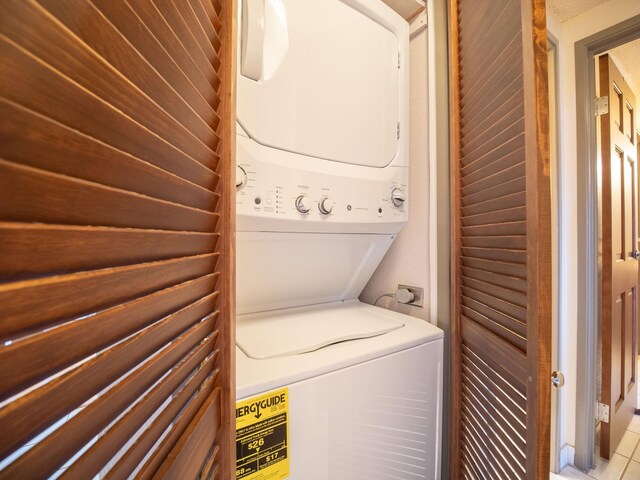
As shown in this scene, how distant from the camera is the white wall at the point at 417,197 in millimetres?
1304

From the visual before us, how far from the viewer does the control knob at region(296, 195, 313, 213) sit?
0.98m

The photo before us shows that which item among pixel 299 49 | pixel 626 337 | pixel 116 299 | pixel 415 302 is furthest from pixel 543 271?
pixel 626 337

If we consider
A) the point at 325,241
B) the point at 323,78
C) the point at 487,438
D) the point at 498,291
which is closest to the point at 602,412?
→ the point at 487,438

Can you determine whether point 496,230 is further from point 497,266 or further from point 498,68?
point 498,68

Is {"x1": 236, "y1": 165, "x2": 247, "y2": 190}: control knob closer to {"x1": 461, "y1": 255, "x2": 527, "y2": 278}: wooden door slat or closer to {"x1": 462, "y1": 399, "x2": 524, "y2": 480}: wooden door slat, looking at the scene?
{"x1": 461, "y1": 255, "x2": 527, "y2": 278}: wooden door slat

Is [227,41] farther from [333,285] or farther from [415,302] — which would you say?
[415,302]

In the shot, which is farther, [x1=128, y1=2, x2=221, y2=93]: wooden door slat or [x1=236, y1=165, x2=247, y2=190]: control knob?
[x1=236, y1=165, x2=247, y2=190]: control knob

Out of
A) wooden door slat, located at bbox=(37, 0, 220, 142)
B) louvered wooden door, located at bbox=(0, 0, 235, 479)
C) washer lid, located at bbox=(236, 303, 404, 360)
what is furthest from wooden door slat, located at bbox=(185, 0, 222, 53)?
washer lid, located at bbox=(236, 303, 404, 360)

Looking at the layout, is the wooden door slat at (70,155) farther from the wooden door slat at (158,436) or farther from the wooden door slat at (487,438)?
the wooden door slat at (487,438)

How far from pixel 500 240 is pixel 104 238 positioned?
3.01ft

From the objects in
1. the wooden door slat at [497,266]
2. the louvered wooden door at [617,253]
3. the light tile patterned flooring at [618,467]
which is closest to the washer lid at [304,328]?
the wooden door slat at [497,266]

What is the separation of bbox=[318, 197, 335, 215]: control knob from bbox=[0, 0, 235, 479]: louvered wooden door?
0.55 metres

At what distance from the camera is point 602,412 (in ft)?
6.10

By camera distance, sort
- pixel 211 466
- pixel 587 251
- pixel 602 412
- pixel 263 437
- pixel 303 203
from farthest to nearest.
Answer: pixel 602 412 < pixel 587 251 < pixel 303 203 < pixel 263 437 < pixel 211 466
